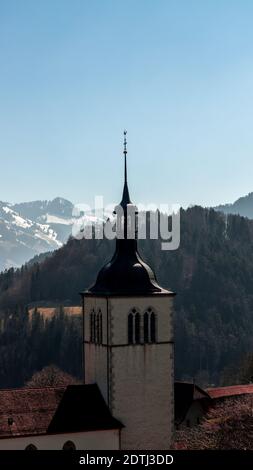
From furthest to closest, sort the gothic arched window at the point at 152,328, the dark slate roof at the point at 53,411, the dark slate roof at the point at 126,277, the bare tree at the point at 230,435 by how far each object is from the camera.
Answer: the gothic arched window at the point at 152,328
the dark slate roof at the point at 126,277
the dark slate roof at the point at 53,411
the bare tree at the point at 230,435

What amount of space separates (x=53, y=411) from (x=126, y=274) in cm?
944

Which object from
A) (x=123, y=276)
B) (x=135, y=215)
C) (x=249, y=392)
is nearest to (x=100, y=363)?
(x=123, y=276)

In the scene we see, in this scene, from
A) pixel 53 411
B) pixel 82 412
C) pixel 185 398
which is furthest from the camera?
pixel 185 398

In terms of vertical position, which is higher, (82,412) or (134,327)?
(134,327)

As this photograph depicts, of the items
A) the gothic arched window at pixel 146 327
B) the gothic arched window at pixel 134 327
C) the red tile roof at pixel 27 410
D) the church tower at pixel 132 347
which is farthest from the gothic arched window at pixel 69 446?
the gothic arched window at pixel 146 327

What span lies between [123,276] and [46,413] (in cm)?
955

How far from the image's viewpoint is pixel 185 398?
281 feet

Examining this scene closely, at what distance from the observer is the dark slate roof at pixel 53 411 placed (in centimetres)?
5309

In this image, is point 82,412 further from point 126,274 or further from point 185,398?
point 185,398

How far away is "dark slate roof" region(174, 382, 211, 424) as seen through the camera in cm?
8362

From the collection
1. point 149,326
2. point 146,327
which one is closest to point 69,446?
point 146,327

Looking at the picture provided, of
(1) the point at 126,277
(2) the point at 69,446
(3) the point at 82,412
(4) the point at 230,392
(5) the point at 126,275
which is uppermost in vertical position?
(5) the point at 126,275

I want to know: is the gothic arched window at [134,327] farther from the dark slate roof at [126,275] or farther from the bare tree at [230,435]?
the bare tree at [230,435]
